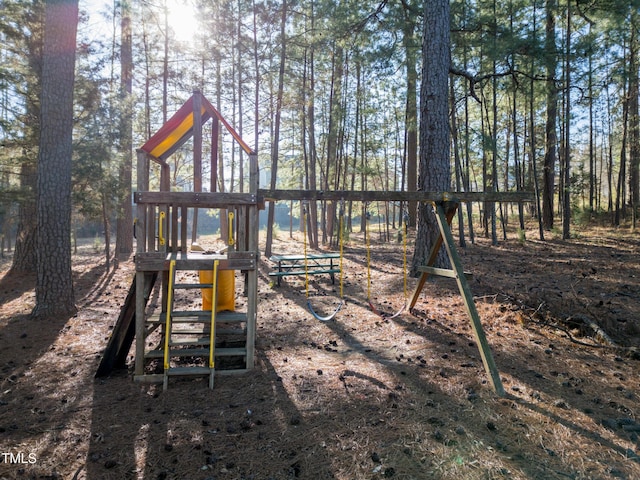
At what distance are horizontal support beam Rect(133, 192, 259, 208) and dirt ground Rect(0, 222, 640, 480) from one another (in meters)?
1.92

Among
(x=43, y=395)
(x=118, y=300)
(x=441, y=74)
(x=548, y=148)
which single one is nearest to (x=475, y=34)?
(x=441, y=74)

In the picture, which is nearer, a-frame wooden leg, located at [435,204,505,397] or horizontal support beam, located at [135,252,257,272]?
a-frame wooden leg, located at [435,204,505,397]

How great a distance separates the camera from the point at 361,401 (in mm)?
3254

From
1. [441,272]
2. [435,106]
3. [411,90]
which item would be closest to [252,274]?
[441,272]

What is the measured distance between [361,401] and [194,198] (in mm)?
2752

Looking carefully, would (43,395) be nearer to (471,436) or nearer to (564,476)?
(471,436)

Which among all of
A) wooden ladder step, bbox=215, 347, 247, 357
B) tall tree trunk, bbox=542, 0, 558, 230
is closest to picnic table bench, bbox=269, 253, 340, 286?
wooden ladder step, bbox=215, 347, 247, 357

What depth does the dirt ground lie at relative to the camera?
8.14 feet

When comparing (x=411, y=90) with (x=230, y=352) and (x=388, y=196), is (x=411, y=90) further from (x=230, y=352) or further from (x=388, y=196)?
(x=230, y=352)

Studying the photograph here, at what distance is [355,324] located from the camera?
5.63 metres

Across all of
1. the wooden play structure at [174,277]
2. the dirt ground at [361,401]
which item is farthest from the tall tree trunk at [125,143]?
the wooden play structure at [174,277]

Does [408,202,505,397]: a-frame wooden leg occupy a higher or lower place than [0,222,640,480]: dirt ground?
higher

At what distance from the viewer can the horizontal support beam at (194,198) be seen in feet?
12.9

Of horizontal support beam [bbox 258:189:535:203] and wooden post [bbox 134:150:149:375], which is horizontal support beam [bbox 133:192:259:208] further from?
horizontal support beam [bbox 258:189:535:203]
